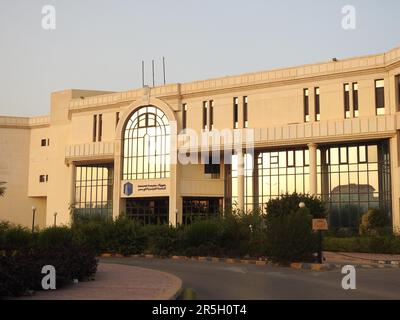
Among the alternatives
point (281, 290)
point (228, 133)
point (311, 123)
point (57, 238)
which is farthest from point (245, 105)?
point (281, 290)

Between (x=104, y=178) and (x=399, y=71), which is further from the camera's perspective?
(x=104, y=178)

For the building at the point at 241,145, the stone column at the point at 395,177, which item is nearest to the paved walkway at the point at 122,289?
the stone column at the point at 395,177

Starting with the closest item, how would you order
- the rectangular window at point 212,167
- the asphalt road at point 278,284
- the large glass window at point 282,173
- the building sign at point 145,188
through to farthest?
the asphalt road at point 278,284
the large glass window at point 282,173
the building sign at point 145,188
the rectangular window at point 212,167

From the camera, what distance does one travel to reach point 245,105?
48.5 m

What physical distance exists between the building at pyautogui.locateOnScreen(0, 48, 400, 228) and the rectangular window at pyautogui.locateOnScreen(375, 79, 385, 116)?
0.27 feet

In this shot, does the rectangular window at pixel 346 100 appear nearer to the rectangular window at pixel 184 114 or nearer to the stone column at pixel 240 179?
the stone column at pixel 240 179

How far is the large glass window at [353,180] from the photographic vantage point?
43.5 metres

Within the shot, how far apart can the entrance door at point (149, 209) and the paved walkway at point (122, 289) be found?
34.4 meters

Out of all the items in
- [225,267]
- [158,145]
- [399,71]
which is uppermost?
[399,71]

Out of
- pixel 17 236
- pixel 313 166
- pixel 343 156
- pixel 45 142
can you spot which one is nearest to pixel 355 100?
pixel 343 156

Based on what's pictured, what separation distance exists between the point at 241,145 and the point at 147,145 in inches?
363

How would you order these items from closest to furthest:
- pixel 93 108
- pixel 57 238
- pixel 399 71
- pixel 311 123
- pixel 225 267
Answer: pixel 225 267, pixel 57 238, pixel 399 71, pixel 311 123, pixel 93 108
